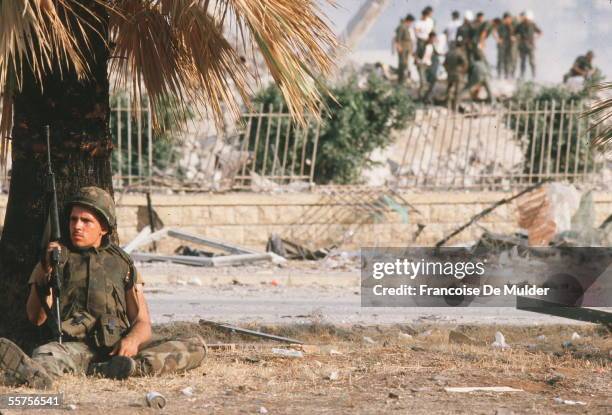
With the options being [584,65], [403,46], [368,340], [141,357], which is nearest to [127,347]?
[141,357]

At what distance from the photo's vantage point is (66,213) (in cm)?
595

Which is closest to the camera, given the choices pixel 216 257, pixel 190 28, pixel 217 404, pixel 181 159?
pixel 217 404

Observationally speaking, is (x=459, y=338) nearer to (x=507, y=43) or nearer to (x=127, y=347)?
(x=127, y=347)

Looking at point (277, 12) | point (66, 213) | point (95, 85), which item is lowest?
point (66, 213)

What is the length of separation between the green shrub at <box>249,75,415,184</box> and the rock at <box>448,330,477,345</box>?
30.1ft

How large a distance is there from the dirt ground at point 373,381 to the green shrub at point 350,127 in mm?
9986

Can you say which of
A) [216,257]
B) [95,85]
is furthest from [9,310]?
[216,257]

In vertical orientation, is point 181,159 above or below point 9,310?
above

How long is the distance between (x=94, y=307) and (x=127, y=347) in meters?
0.30

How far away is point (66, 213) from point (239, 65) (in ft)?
4.73

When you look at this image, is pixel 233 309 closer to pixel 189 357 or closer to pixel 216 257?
pixel 216 257

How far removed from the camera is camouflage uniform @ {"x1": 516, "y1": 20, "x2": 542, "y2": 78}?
87.1 ft

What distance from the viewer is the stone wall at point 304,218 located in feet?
50.5

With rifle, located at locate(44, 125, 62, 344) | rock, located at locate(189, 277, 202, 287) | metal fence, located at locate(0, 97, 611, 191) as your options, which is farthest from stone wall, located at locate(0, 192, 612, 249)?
rifle, located at locate(44, 125, 62, 344)
